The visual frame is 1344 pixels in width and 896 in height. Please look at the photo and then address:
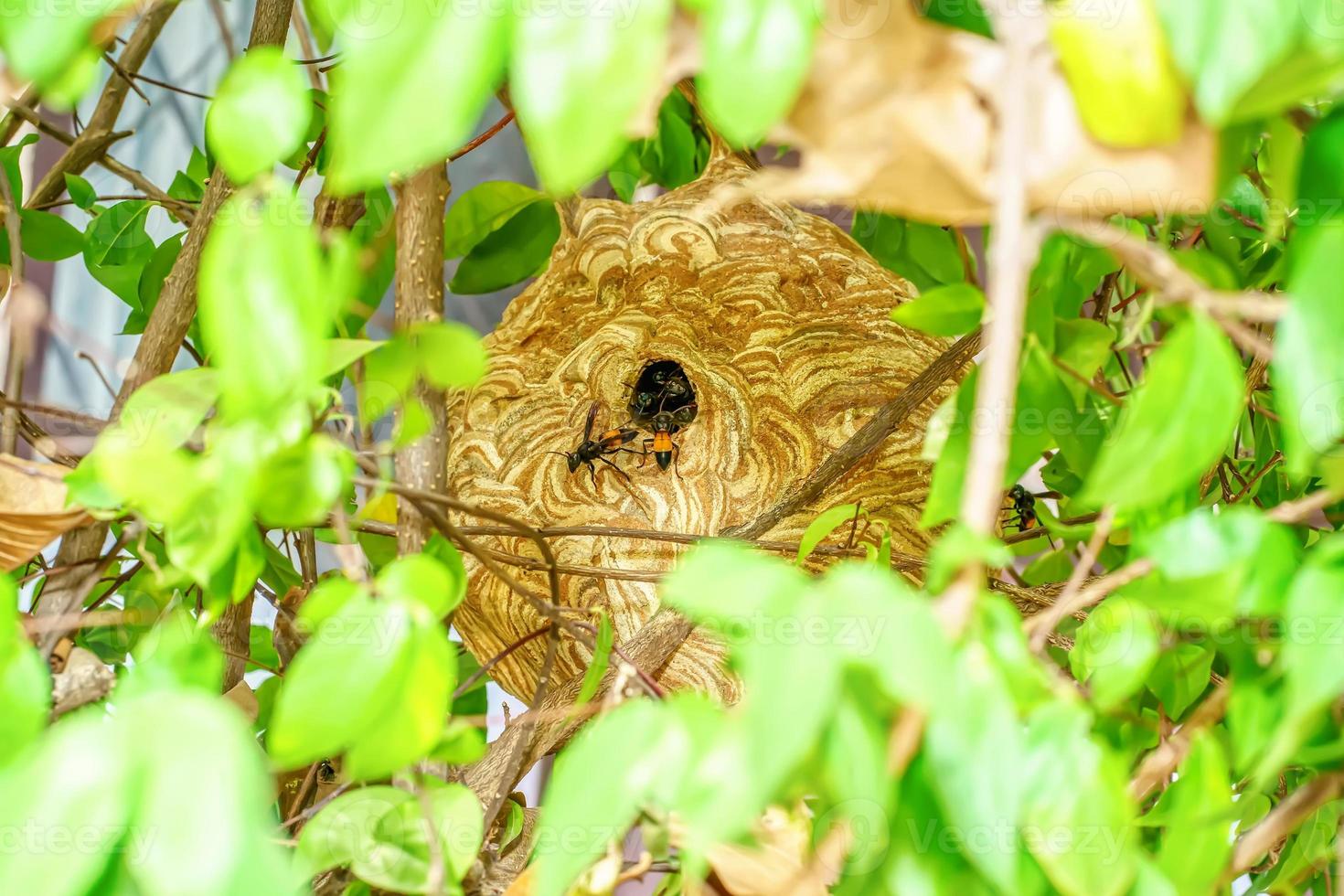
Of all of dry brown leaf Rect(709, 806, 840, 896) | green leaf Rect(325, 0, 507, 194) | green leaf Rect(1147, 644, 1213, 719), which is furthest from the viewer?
green leaf Rect(1147, 644, 1213, 719)

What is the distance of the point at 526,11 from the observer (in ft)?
0.69

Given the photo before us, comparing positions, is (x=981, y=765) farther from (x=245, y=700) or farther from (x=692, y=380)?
(x=692, y=380)

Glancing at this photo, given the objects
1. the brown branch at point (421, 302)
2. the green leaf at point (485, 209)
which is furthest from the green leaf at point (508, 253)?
the brown branch at point (421, 302)

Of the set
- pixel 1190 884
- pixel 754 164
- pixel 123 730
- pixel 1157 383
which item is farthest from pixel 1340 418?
pixel 754 164

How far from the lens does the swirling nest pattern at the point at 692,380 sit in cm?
90

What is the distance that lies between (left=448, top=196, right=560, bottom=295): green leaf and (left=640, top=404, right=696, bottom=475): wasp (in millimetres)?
184

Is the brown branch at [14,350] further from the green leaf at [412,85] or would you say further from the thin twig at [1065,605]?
the thin twig at [1065,605]

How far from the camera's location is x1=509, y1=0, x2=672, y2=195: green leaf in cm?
20

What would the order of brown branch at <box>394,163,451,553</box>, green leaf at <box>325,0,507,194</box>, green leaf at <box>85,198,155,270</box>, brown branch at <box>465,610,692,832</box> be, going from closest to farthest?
green leaf at <box>325,0,507,194</box>, brown branch at <box>394,163,451,553</box>, brown branch at <box>465,610,692,832</box>, green leaf at <box>85,198,155,270</box>

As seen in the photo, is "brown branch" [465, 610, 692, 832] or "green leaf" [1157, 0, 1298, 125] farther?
"brown branch" [465, 610, 692, 832]

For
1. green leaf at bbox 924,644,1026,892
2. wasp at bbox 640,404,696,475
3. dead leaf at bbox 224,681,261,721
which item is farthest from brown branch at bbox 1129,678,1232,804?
wasp at bbox 640,404,696,475

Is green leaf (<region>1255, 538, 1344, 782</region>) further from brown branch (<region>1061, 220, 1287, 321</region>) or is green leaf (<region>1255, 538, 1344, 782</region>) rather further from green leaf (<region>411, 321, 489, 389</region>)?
green leaf (<region>411, 321, 489, 389</region>)

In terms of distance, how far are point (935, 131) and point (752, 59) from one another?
0.20 feet

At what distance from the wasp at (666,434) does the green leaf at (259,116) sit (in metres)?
0.66
